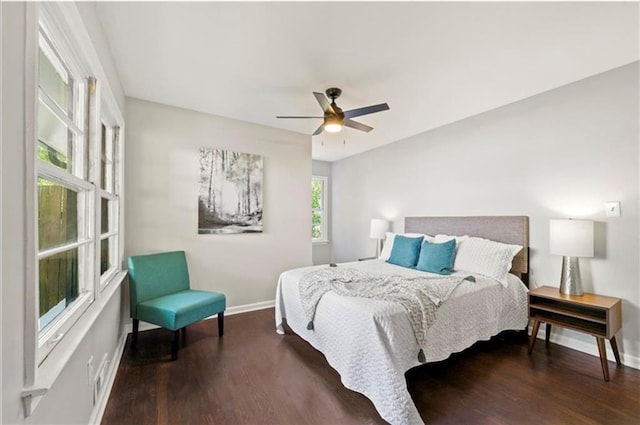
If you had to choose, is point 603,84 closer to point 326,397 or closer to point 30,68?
point 326,397

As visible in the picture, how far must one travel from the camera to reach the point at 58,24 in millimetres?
1279

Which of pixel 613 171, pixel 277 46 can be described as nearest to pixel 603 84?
pixel 613 171

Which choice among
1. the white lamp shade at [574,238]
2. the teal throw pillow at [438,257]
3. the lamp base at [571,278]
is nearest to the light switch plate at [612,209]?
the white lamp shade at [574,238]

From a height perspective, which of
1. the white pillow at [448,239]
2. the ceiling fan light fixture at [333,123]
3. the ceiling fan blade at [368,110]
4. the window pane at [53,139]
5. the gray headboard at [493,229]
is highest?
the ceiling fan blade at [368,110]

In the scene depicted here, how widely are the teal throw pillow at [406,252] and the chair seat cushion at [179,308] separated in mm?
2112

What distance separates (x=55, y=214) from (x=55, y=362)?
0.69 meters

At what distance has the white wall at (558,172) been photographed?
8.07 feet

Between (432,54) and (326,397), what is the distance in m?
2.75

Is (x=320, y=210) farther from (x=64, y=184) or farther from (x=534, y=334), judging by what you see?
(x=64, y=184)

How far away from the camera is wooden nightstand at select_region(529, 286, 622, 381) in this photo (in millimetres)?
2246

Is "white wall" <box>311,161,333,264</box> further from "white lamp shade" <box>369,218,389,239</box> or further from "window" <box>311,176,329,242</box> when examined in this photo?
"white lamp shade" <box>369,218,389,239</box>

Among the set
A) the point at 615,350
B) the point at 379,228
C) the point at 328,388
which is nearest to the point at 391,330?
the point at 328,388

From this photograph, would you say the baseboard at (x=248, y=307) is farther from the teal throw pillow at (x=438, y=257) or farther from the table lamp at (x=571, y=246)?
the table lamp at (x=571, y=246)

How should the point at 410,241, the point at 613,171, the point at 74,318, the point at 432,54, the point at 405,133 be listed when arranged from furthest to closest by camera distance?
the point at 405,133, the point at 410,241, the point at 613,171, the point at 432,54, the point at 74,318
